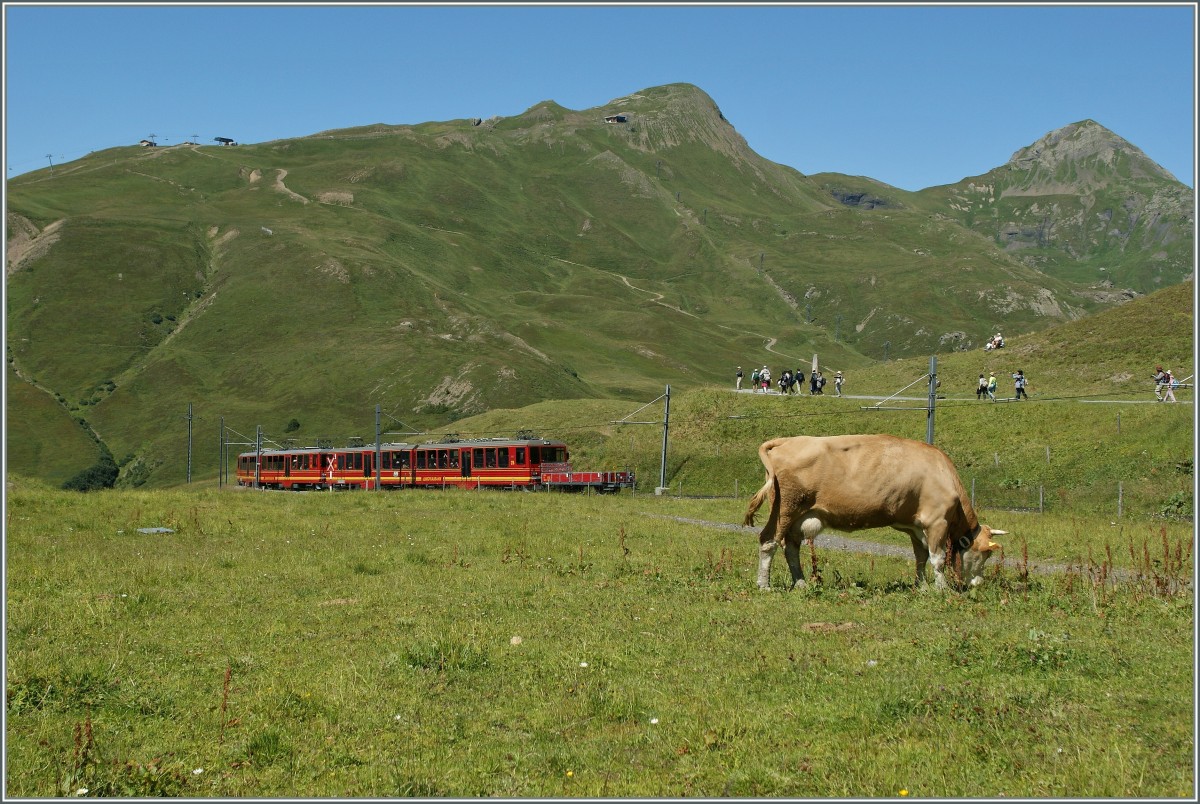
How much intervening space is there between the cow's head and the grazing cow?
0.06ft

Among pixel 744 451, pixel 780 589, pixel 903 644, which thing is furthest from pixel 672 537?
pixel 744 451

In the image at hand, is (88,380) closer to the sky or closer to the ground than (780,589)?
closer to the sky

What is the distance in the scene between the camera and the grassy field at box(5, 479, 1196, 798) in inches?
314

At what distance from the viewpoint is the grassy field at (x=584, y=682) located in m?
7.96

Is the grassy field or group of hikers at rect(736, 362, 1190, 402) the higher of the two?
group of hikers at rect(736, 362, 1190, 402)

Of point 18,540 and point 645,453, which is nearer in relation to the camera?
point 18,540

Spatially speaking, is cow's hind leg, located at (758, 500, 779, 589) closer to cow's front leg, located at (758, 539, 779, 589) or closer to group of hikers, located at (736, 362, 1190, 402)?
cow's front leg, located at (758, 539, 779, 589)

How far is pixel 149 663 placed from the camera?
1175cm

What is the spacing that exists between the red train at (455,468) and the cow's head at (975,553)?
4465 centimetres

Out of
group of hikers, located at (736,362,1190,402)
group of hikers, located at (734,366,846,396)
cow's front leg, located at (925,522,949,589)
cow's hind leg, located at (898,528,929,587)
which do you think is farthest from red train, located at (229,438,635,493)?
cow's front leg, located at (925,522,949,589)

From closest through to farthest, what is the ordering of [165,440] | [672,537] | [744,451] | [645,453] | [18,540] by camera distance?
[18,540], [672,537], [744,451], [645,453], [165,440]

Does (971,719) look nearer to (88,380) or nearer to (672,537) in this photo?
(672,537)

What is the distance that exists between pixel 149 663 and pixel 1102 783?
33.7ft

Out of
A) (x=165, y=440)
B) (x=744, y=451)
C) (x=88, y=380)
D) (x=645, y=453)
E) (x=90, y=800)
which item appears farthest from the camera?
(x=88, y=380)
